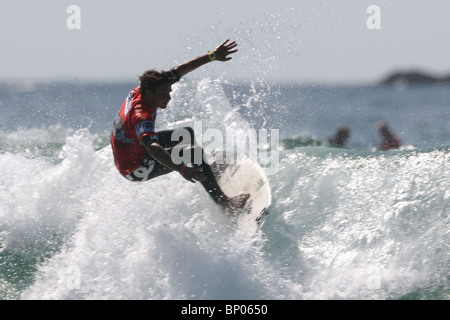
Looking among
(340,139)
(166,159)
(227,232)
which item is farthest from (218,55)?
(340,139)

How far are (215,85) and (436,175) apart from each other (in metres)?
4.10

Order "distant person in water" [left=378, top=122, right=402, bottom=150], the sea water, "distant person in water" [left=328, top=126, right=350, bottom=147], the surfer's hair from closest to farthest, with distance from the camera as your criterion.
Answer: the sea water, the surfer's hair, "distant person in water" [left=378, top=122, right=402, bottom=150], "distant person in water" [left=328, top=126, right=350, bottom=147]

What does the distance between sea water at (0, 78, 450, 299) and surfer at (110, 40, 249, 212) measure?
499 millimetres

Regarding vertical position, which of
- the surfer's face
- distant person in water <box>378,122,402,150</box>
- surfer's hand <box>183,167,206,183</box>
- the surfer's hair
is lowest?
surfer's hand <box>183,167,206,183</box>

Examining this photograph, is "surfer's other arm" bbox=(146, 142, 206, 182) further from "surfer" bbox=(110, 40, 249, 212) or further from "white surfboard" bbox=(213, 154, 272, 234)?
"white surfboard" bbox=(213, 154, 272, 234)

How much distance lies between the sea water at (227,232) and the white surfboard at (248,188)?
0.70 ft

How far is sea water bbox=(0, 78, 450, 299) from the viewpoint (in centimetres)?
535

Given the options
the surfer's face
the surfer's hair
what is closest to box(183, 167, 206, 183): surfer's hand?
the surfer's face

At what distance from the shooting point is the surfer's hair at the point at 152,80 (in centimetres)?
570

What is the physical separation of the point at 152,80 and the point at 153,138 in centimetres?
66

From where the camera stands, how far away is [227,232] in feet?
19.6

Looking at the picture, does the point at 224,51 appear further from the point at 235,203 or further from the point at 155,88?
the point at 235,203
